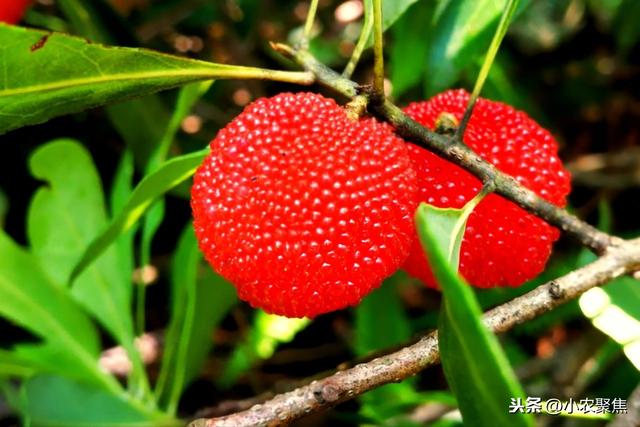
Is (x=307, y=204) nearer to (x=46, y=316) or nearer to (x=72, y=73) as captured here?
(x=72, y=73)

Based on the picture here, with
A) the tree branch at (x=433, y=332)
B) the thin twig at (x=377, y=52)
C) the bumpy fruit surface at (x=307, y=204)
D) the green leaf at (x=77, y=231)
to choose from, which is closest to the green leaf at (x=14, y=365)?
the green leaf at (x=77, y=231)

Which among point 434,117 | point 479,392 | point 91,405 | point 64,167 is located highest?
point 64,167

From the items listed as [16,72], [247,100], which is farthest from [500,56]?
[16,72]

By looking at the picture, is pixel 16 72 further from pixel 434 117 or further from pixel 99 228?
pixel 99 228

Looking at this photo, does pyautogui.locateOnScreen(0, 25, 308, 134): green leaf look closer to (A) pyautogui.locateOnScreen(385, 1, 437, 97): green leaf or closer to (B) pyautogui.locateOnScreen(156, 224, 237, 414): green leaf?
(B) pyautogui.locateOnScreen(156, 224, 237, 414): green leaf

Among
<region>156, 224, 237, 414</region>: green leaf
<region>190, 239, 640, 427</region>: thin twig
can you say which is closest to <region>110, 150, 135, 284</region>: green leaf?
<region>156, 224, 237, 414</region>: green leaf

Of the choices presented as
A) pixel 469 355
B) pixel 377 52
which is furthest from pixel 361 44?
pixel 469 355
